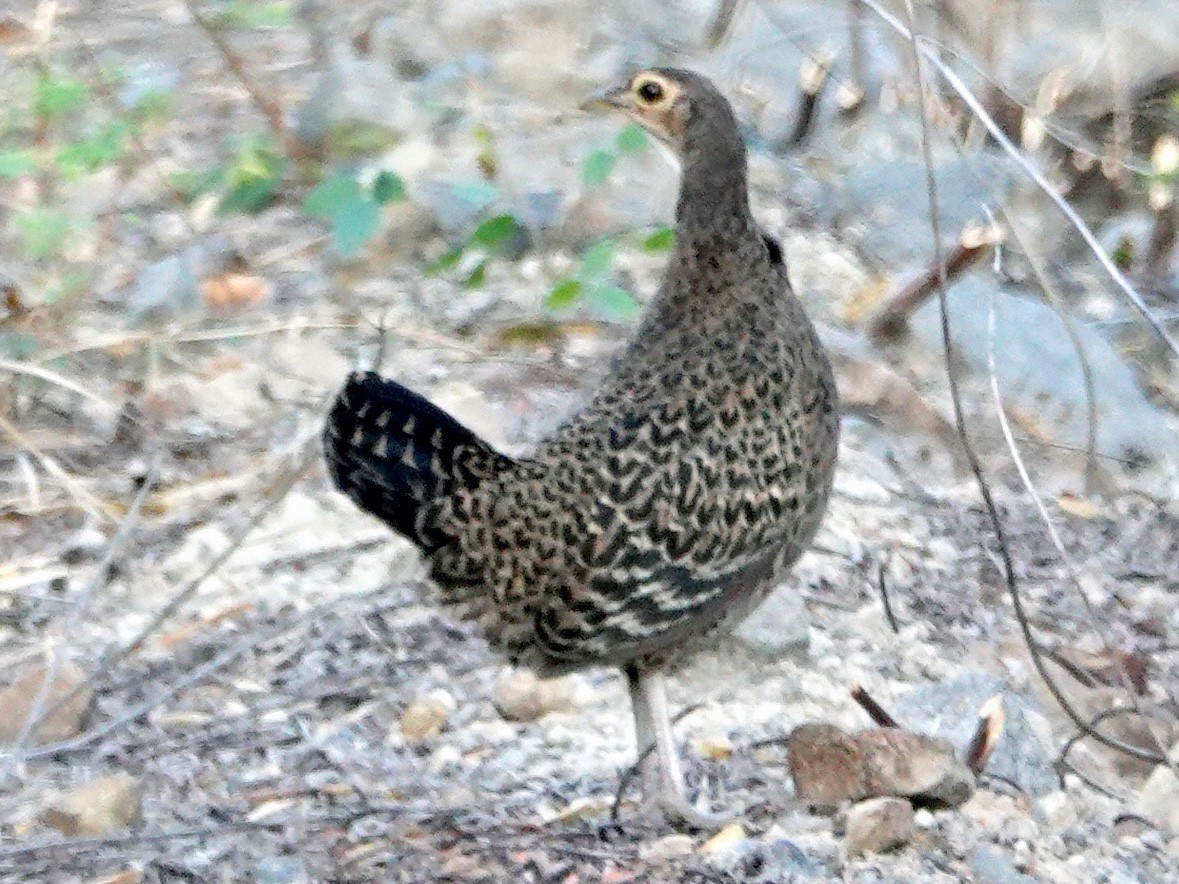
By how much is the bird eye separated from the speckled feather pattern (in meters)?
0.43

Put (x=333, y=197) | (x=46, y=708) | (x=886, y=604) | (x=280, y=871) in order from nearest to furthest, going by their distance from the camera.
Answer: (x=280, y=871) → (x=46, y=708) → (x=886, y=604) → (x=333, y=197)

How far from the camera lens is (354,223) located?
5980 millimetres

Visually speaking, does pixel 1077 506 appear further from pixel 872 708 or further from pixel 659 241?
pixel 872 708

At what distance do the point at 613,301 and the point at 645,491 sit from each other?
167 centimetres

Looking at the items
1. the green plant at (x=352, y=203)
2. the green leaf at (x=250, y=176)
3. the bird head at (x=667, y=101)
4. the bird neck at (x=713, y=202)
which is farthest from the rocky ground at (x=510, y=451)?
the bird head at (x=667, y=101)

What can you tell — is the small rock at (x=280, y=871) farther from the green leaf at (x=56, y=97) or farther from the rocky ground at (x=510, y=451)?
the green leaf at (x=56, y=97)

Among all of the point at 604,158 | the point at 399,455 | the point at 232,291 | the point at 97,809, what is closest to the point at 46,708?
the point at 97,809

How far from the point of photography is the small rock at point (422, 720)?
4410 mm

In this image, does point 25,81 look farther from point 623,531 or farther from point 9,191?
point 623,531

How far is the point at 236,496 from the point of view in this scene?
18.1 feet

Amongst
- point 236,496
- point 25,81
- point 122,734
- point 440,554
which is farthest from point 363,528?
point 25,81

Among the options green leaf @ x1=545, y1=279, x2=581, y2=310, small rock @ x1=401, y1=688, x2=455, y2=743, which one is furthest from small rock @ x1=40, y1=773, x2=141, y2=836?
green leaf @ x1=545, y1=279, x2=581, y2=310

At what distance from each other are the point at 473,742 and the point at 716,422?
939 millimetres

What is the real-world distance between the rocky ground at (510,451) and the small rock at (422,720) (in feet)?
0.03
